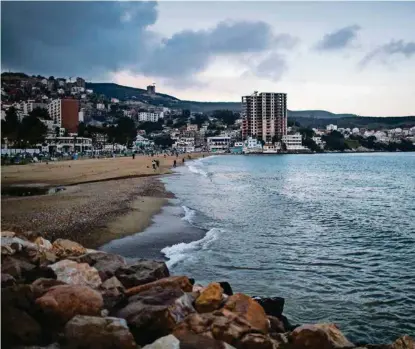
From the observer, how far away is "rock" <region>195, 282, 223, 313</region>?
269 inches

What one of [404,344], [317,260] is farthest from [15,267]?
[317,260]

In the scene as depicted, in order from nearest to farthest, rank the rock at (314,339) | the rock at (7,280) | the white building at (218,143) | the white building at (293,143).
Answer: the rock at (7,280), the rock at (314,339), the white building at (218,143), the white building at (293,143)

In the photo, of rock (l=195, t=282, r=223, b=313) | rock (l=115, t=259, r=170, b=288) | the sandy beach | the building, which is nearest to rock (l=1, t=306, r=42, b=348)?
rock (l=195, t=282, r=223, b=313)

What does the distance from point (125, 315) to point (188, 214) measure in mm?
14931

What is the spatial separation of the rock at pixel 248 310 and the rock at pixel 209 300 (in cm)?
21

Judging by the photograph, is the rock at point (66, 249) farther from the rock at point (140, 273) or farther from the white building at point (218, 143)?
the white building at point (218, 143)

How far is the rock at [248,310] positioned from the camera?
21.0 feet

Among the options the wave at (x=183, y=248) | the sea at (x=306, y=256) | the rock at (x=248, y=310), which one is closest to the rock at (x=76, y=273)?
the rock at (x=248, y=310)

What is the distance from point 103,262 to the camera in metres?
8.59

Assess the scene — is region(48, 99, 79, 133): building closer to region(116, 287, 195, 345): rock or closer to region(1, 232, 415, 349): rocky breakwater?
region(1, 232, 415, 349): rocky breakwater

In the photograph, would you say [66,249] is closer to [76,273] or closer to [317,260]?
[76,273]

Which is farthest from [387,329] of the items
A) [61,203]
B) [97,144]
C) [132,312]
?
[97,144]

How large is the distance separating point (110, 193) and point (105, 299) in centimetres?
1977

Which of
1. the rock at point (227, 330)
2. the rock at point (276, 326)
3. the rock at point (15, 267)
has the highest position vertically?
the rock at point (15, 267)
